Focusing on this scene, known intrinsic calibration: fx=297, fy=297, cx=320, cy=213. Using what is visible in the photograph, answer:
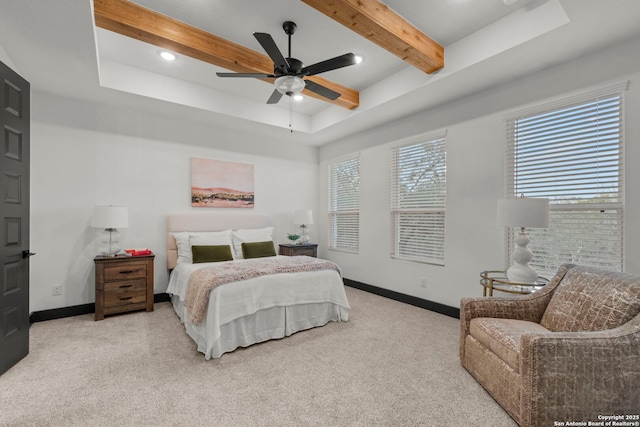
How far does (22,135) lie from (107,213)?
123 cm

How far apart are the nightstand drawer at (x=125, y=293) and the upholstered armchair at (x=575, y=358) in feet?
12.6

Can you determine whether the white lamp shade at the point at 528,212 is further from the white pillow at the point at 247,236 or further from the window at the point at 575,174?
the white pillow at the point at 247,236

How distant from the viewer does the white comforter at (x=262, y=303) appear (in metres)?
2.69

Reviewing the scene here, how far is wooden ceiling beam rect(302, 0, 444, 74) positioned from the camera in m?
2.27

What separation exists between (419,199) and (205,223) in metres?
3.29

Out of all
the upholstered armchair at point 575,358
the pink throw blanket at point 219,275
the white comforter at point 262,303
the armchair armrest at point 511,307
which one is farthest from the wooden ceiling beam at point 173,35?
the upholstered armchair at point 575,358

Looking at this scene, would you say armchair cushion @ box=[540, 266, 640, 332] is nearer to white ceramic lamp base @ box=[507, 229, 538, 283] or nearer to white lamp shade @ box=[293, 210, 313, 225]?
white ceramic lamp base @ box=[507, 229, 538, 283]

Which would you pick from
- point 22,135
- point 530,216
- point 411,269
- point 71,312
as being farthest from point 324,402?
point 71,312

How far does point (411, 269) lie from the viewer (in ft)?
14.1

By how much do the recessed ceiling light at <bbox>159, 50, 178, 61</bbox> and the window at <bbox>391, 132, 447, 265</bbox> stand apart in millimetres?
3173

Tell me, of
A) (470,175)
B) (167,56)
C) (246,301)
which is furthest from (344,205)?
(167,56)

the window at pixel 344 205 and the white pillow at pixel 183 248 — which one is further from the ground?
the window at pixel 344 205

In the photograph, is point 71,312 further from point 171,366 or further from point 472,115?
point 472,115

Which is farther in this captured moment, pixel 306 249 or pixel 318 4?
pixel 306 249
